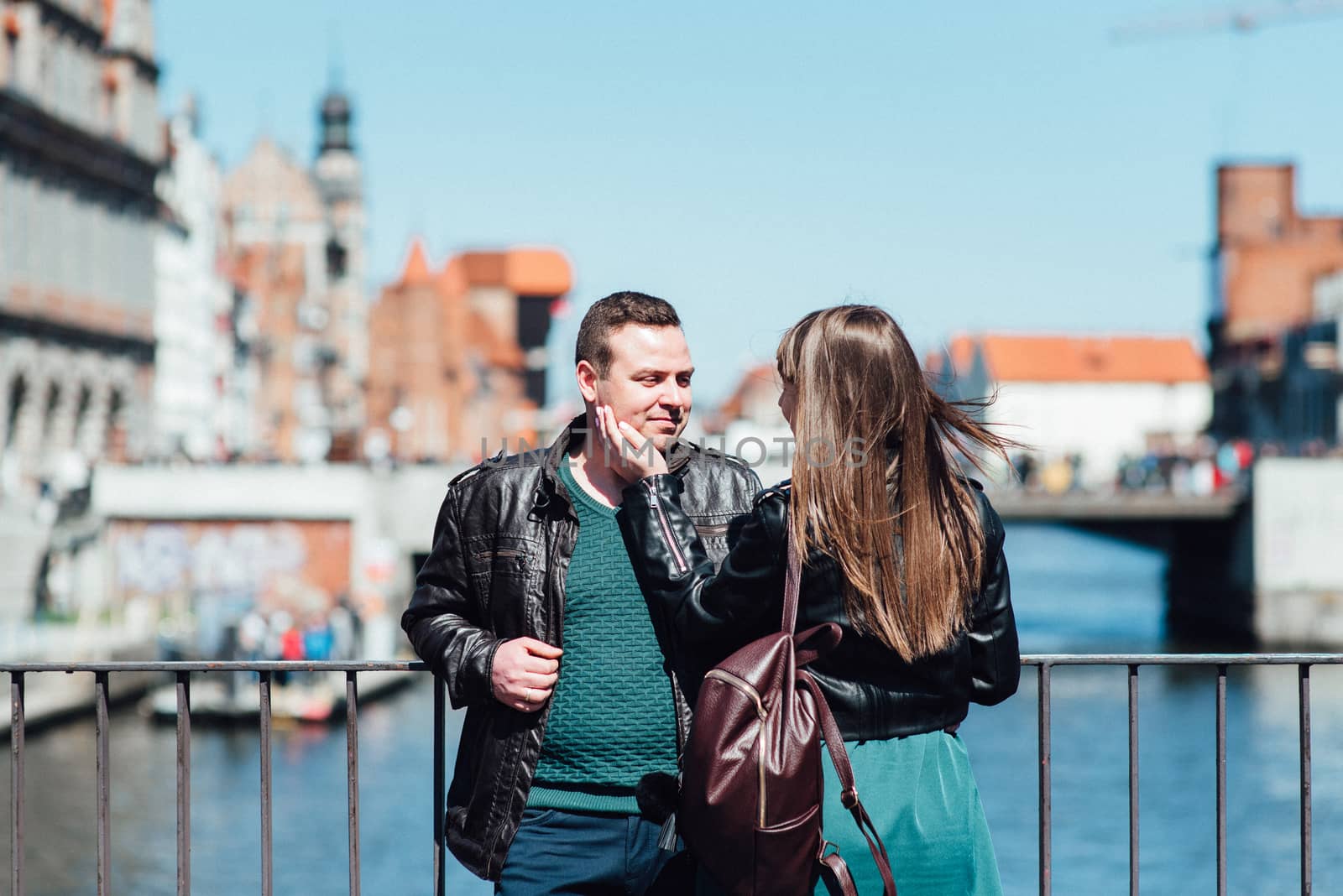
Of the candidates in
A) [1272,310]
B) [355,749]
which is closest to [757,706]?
[355,749]

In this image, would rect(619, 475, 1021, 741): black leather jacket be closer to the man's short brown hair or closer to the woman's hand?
the woman's hand

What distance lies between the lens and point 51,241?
152 ft

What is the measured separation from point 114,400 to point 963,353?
97.0 meters

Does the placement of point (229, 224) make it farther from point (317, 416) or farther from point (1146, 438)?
point (1146, 438)

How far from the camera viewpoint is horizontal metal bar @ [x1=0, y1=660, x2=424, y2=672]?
4.10 m

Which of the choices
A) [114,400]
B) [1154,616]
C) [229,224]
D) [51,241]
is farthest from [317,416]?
[1154,616]

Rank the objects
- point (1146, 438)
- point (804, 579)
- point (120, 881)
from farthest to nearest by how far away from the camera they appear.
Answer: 1. point (1146, 438)
2. point (120, 881)
3. point (804, 579)

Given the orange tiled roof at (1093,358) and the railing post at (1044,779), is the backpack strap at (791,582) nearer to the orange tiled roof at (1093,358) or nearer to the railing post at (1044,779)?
the railing post at (1044,779)

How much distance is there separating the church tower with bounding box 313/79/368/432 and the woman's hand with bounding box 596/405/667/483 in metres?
74.4

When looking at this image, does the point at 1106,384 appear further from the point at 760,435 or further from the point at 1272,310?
the point at 760,435

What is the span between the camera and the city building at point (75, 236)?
43406 mm

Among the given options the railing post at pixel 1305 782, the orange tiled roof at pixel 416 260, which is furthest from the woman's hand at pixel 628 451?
the orange tiled roof at pixel 416 260

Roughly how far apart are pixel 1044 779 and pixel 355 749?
1651 mm

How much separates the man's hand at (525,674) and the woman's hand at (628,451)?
1.26ft
